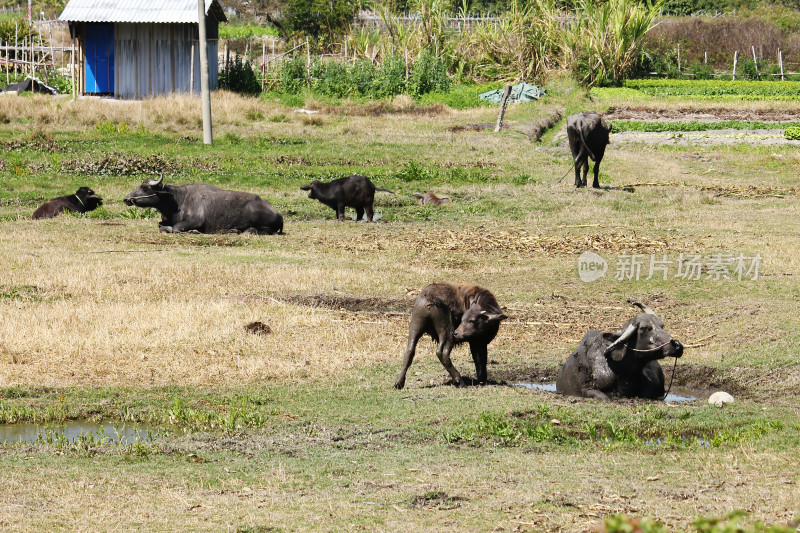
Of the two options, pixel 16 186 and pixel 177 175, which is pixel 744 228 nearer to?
pixel 177 175

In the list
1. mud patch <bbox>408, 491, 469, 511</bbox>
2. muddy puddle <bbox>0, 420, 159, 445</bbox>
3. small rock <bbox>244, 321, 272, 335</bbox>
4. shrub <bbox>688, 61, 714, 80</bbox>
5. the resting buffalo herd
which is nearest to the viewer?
mud patch <bbox>408, 491, 469, 511</bbox>

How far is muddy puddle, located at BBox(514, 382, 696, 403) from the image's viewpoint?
404 inches

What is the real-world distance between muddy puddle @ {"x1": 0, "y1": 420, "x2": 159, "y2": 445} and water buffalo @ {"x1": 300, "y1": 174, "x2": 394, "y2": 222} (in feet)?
36.0

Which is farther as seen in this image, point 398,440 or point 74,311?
point 74,311

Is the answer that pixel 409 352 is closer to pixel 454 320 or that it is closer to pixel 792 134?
pixel 454 320

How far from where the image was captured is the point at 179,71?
39375 millimetres

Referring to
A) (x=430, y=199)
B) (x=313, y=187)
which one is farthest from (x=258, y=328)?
(x=430, y=199)

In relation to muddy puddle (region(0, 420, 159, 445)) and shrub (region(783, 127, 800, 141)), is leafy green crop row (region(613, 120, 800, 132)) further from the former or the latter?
muddy puddle (region(0, 420, 159, 445))

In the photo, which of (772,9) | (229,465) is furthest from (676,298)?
(772,9)

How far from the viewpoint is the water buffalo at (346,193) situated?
1977 centimetres

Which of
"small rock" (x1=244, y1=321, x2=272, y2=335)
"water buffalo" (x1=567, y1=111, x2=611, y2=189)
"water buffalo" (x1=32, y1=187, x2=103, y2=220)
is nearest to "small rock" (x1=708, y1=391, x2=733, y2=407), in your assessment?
"small rock" (x1=244, y1=321, x2=272, y2=335)

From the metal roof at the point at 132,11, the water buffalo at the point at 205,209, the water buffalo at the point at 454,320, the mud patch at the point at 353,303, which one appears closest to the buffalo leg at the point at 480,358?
the water buffalo at the point at 454,320

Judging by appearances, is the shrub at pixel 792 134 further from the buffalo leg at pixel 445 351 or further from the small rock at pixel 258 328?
the buffalo leg at pixel 445 351

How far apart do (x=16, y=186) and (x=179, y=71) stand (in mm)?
17830
